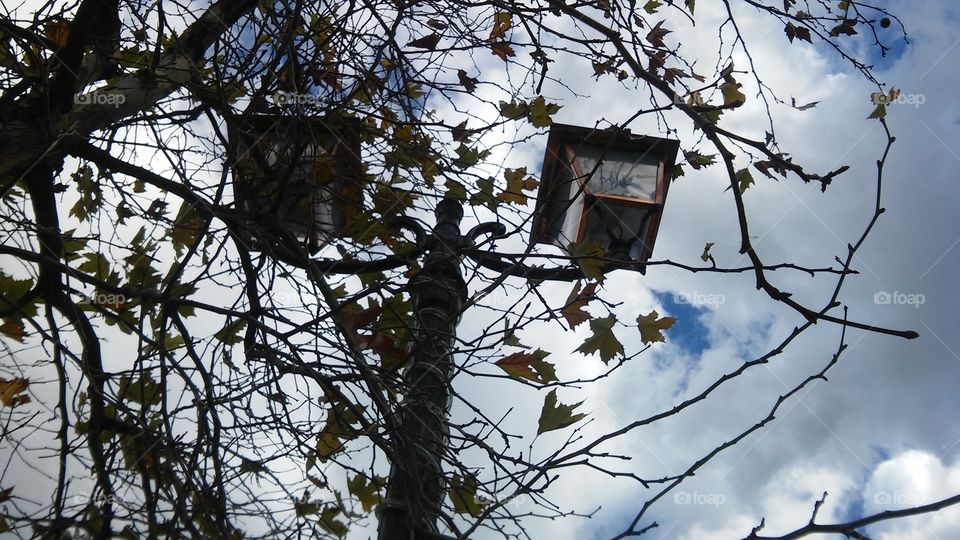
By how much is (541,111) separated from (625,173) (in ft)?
1.69

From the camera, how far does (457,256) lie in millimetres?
2453

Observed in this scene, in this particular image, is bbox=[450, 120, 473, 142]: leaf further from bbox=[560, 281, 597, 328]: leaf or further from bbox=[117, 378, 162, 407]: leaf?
bbox=[117, 378, 162, 407]: leaf

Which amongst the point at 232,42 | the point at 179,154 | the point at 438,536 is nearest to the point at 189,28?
the point at 232,42

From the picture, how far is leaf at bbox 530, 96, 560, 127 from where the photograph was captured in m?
3.27

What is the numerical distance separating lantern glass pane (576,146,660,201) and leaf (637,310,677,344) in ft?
2.00

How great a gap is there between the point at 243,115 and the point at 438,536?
153 cm

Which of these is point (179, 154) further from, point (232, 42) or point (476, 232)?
point (476, 232)

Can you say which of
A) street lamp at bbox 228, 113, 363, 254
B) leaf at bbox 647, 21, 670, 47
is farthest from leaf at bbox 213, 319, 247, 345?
leaf at bbox 647, 21, 670, 47

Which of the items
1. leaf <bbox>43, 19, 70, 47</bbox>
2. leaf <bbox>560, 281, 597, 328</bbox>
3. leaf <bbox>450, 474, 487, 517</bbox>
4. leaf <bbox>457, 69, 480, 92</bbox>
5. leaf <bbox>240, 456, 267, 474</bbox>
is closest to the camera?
leaf <bbox>240, 456, 267, 474</bbox>

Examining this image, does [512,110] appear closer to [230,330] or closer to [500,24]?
[500,24]

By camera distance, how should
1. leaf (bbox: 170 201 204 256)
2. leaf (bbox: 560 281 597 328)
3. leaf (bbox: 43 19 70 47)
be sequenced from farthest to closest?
1. leaf (bbox: 170 201 204 256)
2. leaf (bbox: 43 19 70 47)
3. leaf (bbox: 560 281 597 328)

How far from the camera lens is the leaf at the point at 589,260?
2.58 meters

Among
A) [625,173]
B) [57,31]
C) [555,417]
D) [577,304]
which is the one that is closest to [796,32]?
[625,173]

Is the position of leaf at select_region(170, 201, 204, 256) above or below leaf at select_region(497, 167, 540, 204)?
below
